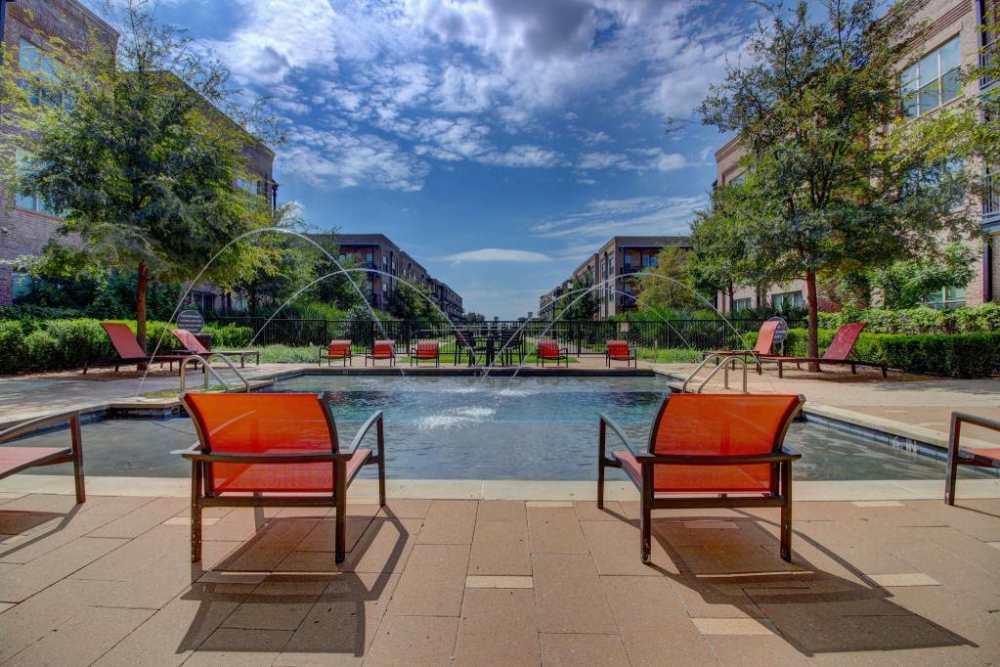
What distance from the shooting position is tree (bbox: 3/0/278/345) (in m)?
11.5

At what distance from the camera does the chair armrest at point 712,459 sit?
2.57 metres

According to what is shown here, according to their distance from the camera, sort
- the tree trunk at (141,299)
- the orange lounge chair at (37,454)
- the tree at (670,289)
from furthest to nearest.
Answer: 1. the tree at (670,289)
2. the tree trunk at (141,299)
3. the orange lounge chair at (37,454)

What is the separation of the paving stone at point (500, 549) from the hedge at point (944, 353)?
1317cm

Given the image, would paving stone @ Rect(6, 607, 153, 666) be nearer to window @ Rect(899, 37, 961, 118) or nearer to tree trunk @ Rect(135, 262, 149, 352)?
tree trunk @ Rect(135, 262, 149, 352)

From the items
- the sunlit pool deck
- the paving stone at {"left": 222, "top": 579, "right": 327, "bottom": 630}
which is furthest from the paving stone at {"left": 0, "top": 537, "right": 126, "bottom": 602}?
the paving stone at {"left": 222, "top": 579, "right": 327, "bottom": 630}

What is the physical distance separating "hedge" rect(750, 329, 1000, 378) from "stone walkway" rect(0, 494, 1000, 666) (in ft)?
37.0

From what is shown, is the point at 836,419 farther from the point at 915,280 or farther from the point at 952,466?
the point at 915,280

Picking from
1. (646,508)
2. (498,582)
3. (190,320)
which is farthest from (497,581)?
(190,320)

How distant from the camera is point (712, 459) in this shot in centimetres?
260

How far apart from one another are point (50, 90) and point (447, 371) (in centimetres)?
1187

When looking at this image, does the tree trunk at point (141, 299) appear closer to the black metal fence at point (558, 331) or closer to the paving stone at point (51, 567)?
the black metal fence at point (558, 331)

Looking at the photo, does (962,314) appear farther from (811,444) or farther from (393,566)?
(393,566)

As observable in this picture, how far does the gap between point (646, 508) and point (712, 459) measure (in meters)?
0.43

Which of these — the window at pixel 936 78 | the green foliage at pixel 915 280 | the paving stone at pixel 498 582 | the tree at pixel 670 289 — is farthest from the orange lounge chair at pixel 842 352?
the tree at pixel 670 289
